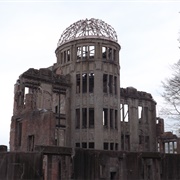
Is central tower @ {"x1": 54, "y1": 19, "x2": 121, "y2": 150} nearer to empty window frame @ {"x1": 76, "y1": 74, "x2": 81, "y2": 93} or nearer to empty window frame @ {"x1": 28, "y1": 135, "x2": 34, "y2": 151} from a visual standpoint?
empty window frame @ {"x1": 76, "y1": 74, "x2": 81, "y2": 93}

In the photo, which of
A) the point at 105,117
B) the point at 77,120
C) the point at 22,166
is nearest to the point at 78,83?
the point at 77,120

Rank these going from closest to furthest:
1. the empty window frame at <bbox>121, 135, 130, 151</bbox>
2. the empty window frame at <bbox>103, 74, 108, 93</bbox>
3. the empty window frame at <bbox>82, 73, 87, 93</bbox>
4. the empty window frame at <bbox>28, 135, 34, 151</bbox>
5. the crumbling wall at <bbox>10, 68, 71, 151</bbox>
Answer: the crumbling wall at <bbox>10, 68, 71, 151</bbox> < the empty window frame at <bbox>28, 135, 34, 151</bbox> < the empty window frame at <bbox>82, 73, 87, 93</bbox> < the empty window frame at <bbox>103, 74, 108, 93</bbox> < the empty window frame at <bbox>121, 135, 130, 151</bbox>

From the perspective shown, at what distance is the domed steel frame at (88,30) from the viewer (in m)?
30.9

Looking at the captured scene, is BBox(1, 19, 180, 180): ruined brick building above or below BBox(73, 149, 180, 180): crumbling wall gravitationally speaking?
above

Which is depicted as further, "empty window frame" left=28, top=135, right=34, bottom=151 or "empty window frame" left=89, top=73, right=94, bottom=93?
"empty window frame" left=89, top=73, right=94, bottom=93

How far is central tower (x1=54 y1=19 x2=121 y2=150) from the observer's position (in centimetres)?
2911

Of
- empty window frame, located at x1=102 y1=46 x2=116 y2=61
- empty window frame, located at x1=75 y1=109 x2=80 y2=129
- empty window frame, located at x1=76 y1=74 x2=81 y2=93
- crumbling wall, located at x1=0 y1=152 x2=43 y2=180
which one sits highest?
empty window frame, located at x1=102 y1=46 x2=116 y2=61

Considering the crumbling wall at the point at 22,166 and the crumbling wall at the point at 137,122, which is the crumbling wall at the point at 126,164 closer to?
the crumbling wall at the point at 22,166

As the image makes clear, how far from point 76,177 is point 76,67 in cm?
1333

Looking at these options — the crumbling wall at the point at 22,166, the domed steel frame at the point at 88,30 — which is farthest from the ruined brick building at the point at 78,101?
the crumbling wall at the point at 22,166

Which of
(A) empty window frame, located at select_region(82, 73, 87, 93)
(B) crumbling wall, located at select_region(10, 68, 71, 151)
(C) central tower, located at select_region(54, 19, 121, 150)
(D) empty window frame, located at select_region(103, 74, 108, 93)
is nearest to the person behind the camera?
(B) crumbling wall, located at select_region(10, 68, 71, 151)

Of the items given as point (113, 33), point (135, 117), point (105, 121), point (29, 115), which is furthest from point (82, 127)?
point (113, 33)

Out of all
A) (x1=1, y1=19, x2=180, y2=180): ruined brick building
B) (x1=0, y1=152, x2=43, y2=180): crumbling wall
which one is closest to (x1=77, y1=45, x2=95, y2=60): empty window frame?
(x1=1, y1=19, x2=180, y2=180): ruined brick building

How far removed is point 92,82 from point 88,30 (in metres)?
4.75
